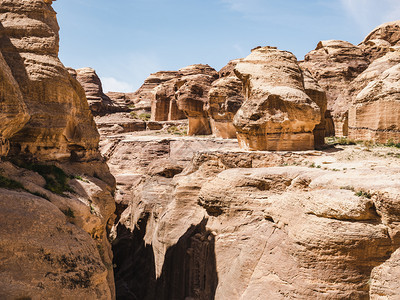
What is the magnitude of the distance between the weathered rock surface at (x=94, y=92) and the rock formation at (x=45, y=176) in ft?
99.3

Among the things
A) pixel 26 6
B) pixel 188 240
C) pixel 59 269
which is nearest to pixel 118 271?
pixel 188 240

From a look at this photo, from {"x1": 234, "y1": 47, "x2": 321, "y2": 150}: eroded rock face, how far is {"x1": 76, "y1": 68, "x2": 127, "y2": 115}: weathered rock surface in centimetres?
3217

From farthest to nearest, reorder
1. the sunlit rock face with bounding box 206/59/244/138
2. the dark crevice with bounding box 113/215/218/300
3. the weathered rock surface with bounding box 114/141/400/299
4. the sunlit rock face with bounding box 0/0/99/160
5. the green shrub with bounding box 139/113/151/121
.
A: the green shrub with bounding box 139/113/151/121 < the sunlit rock face with bounding box 206/59/244/138 < the dark crevice with bounding box 113/215/218/300 < the sunlit rock face with bounding box 0/0/99/160 < the weathered rock surface with bounding box 114/141/400/299

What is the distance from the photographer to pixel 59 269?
262 inches

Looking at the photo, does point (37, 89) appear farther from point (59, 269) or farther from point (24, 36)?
point (59, 269)

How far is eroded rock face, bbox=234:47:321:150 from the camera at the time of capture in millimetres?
14164

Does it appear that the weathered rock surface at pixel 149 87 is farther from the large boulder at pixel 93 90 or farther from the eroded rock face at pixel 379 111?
the eroded rock face at pixel 379 111

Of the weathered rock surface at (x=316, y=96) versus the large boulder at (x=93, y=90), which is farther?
the large boulder at (x=93, y=90)

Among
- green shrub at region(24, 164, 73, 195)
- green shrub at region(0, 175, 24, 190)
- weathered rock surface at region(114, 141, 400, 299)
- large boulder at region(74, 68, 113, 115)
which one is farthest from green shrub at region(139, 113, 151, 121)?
green shrub at region(0, 175, 24, 190)

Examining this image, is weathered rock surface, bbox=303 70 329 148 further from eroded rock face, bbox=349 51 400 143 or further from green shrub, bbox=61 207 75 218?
green shrub, bbox=61 207 75 218

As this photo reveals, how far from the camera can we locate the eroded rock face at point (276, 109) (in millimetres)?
14164

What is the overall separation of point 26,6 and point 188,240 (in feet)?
34.4

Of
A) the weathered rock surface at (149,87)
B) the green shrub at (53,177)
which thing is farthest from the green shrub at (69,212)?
the weathered rock surface at (149,87)

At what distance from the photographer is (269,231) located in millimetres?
9703
